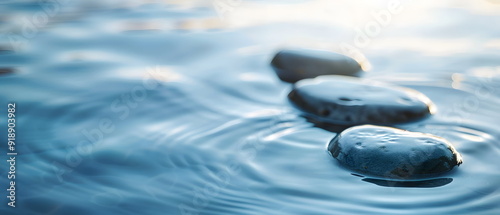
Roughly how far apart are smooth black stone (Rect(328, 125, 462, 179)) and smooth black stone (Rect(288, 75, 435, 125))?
1.71 feet

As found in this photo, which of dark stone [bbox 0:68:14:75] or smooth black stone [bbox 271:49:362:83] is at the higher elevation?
dark stone [bbox 0:68:14:75]

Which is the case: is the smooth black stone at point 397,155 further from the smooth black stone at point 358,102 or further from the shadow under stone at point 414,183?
the smooth black stone at point 358,102

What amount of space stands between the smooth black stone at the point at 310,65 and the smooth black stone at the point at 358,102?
1.57ft

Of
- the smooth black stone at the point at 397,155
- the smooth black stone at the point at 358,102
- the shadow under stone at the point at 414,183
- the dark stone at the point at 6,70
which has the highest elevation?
the dark stone at the point at 6,70

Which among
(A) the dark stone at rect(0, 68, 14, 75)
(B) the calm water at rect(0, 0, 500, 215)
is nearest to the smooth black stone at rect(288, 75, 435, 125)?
(B) the calm water at rect(0, 0, 500, 215)

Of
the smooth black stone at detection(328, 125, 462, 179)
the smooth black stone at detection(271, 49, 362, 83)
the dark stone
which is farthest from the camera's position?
the smooth black stone at detection(271, 49, 362, 83)

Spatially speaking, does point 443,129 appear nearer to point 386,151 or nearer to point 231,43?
point 386,151

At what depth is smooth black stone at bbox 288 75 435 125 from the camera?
3574 millimetres

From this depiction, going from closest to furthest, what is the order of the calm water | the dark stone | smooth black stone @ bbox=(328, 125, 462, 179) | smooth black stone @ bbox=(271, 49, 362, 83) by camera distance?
the calm water, smooth black stone @ bbox=(328, 125, 462, 179), the dark stone, smooth black stone @ bbox=(271, 49, 362, 83)

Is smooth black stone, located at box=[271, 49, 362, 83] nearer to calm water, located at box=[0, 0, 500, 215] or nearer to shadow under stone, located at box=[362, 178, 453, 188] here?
calm water, located at box=[0, 0, 500, 215]


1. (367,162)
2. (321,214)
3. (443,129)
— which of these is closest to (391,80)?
(443,129)

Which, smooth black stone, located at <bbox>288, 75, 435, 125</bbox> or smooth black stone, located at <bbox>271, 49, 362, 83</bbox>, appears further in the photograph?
smooth black stone, located at <bbox>271, 49, 362, 83</bbox>

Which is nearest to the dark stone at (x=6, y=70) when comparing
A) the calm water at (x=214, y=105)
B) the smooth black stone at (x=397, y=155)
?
the calm water at (x=214, y=105)

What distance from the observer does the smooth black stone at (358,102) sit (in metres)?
3.57
